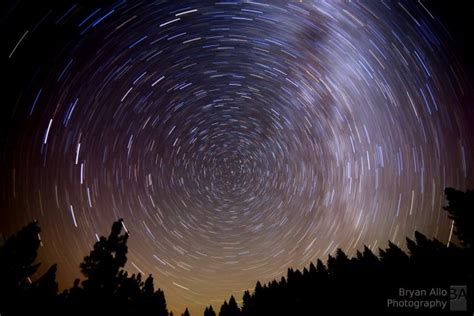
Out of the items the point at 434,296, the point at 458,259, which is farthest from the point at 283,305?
the point at 458,259

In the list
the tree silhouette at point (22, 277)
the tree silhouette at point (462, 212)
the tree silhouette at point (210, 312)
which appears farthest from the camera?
the tree silhouette at point (210, 312)

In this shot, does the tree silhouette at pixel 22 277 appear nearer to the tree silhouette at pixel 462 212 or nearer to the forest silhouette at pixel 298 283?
the forest silhouette at pixel 298 283

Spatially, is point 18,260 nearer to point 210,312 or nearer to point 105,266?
point 105,266

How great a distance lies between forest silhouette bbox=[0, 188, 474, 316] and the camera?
15.2 metres

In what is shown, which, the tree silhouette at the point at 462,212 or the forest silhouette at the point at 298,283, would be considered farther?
the tree silhouette at the point at 462,212

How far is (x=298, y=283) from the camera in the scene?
34750mm

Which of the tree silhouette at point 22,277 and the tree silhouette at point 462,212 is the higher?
the tree silhouette at point 462,212

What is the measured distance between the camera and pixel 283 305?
30797mm

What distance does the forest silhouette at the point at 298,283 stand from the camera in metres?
15.2

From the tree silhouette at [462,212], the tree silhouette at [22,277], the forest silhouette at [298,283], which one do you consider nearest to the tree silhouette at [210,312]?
the forest silhouette at [298,283]

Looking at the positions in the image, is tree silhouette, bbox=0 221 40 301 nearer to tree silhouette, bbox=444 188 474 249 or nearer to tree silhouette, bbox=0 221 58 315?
tree silhouette, bbox=0 221 58 315

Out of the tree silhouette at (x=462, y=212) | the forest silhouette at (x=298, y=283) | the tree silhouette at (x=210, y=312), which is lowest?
the tree silhouette at (x=210, y=312)

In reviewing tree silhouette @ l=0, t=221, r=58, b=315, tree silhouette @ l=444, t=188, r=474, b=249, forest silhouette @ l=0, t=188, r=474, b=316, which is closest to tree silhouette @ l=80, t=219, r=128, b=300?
forest silhouette @ l=0, t=188, r=474, b=316

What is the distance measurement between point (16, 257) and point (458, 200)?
138 ft
